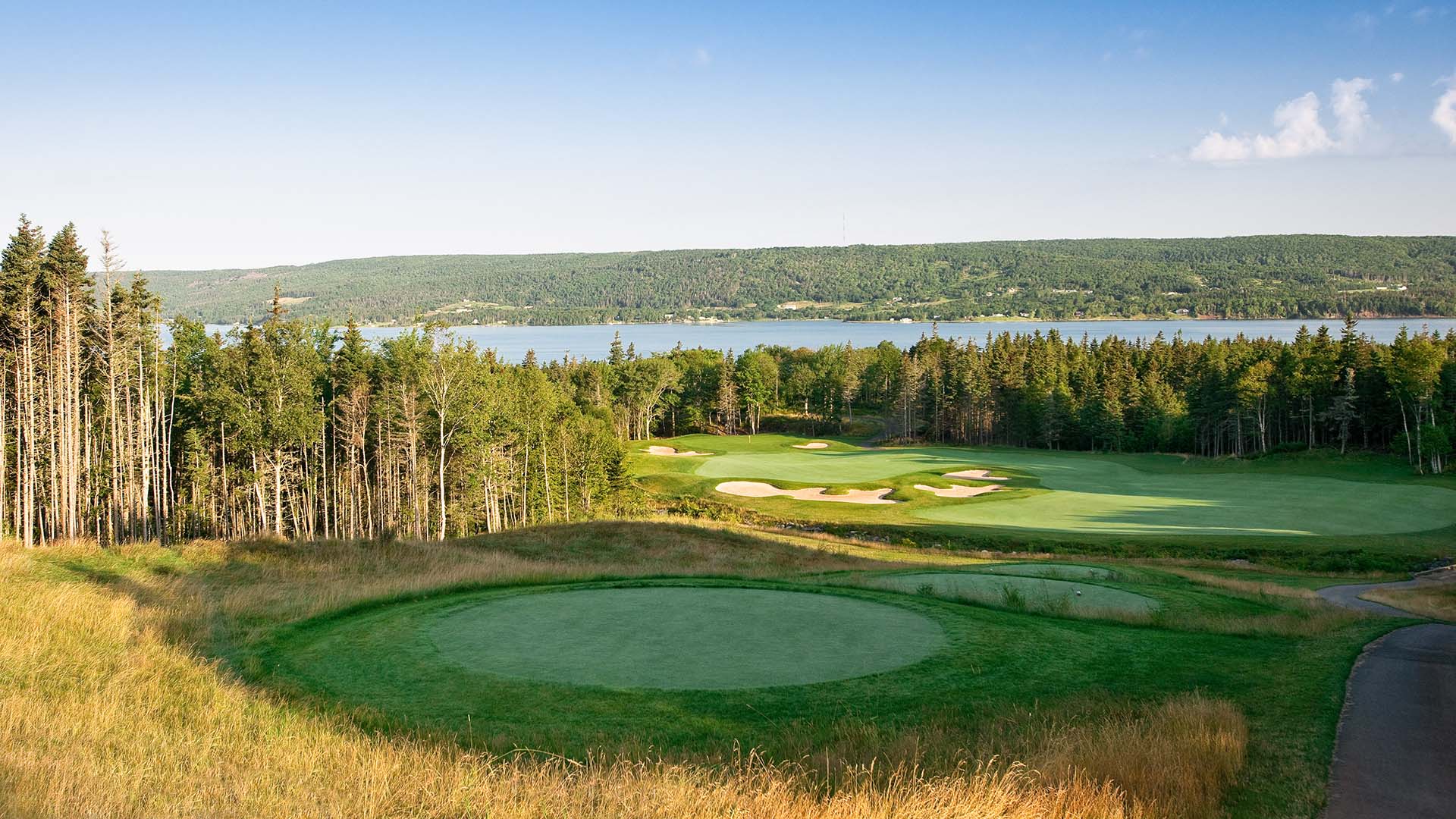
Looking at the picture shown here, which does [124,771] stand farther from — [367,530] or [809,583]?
[367,530]

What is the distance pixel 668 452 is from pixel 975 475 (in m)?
32.5

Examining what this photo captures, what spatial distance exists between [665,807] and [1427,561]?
3947 cm

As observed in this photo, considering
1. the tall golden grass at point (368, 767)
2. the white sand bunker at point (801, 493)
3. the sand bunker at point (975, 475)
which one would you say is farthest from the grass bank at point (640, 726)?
the sand bunker at point (975, 475)

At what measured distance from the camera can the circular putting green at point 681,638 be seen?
38.9 ft

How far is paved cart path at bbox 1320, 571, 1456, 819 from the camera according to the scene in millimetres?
8023

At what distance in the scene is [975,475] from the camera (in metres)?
61.4

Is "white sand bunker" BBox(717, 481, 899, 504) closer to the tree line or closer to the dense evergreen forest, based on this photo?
the dense evergreen forest

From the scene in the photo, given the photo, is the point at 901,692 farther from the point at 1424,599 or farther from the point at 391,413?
the point at 391,413

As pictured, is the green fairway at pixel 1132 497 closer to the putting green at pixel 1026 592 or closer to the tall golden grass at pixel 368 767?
the putting green at pixel 1026 592

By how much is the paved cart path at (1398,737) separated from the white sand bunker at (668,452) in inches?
2699

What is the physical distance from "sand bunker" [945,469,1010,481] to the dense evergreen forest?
2366 cm

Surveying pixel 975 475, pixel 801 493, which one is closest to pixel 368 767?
pixel 801 493

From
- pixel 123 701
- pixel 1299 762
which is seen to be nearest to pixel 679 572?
pixel 123 701

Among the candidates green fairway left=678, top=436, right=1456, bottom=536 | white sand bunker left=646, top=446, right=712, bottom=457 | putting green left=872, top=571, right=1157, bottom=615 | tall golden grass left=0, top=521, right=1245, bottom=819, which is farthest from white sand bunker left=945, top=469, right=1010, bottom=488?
tall golden grass left=0, top=521, right=1245, bottom=819
